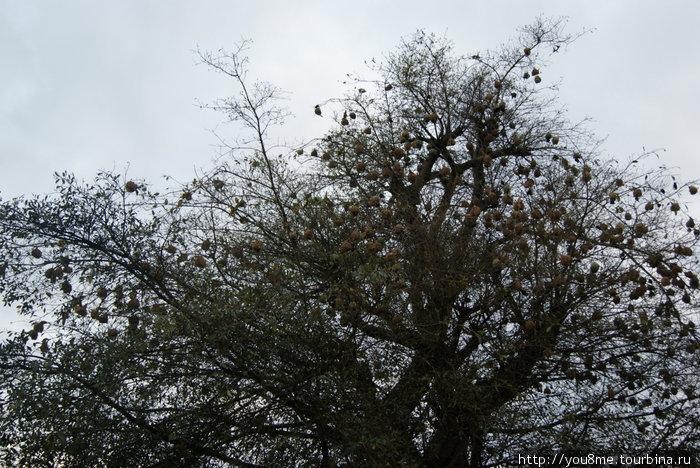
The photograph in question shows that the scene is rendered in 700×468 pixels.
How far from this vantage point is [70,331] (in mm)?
5363

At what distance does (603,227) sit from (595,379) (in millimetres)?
1464

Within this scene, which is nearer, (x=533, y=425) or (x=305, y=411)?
(x=305, y=411)

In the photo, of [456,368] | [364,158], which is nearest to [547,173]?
[364,158]

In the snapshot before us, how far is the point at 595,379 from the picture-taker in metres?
5.67

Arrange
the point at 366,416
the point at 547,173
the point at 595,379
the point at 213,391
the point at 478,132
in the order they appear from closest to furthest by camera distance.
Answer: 1. the point at 366,416
2. the point at 213,391
3. the point at 595,379
4. the point at 547,173
5. the point at 478,132

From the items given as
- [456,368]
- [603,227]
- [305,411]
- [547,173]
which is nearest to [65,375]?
[305,411]

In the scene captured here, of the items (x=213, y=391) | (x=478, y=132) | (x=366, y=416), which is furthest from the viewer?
(x=478, y=132)

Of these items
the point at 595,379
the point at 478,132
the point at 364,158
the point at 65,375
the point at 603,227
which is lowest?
the point at 65,375

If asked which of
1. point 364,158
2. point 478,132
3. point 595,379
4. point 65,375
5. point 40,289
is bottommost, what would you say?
point 65,375

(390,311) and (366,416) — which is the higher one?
(390,311)

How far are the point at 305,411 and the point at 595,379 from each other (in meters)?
2.77

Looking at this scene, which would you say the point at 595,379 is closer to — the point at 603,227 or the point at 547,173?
the point at 603,227

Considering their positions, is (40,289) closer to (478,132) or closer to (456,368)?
(456,368)

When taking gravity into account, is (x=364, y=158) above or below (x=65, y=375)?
above
